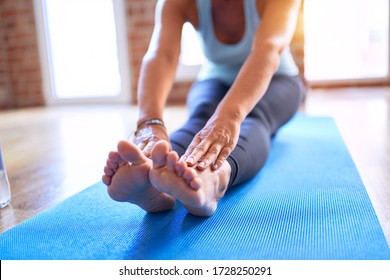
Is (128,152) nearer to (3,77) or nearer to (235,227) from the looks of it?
(235,227)

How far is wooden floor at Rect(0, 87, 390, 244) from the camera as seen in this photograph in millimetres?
1082

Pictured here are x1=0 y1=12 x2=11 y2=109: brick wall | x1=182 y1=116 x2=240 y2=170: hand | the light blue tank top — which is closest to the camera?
x1=182 y1=116 x2=240 y2=170: hand

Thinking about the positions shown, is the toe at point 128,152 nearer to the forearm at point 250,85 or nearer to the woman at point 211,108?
the woman at point 211,108

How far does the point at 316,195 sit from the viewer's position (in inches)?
37.6

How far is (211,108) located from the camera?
1257 millimetres

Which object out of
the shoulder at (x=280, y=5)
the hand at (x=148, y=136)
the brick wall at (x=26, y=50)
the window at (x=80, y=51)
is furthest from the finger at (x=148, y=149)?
the window at (x=80, y=51)

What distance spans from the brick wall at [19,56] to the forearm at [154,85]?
3341mm

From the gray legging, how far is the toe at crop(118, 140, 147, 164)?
262 mm

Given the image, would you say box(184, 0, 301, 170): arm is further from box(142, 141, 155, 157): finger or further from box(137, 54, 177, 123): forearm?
box(137, 54, 177, 123): forearm

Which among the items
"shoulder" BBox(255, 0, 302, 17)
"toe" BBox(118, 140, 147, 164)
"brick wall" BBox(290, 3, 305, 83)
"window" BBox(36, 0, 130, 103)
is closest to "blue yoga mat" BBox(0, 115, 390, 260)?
"toe" BBox(118, 140, 147, 164)

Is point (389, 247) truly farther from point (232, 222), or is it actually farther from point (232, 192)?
point (232, 192)

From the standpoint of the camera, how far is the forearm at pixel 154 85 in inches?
41.7

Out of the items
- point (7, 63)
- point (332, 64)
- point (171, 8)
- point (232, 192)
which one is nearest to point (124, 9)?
point (7, 63)

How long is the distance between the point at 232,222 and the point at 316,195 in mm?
256
